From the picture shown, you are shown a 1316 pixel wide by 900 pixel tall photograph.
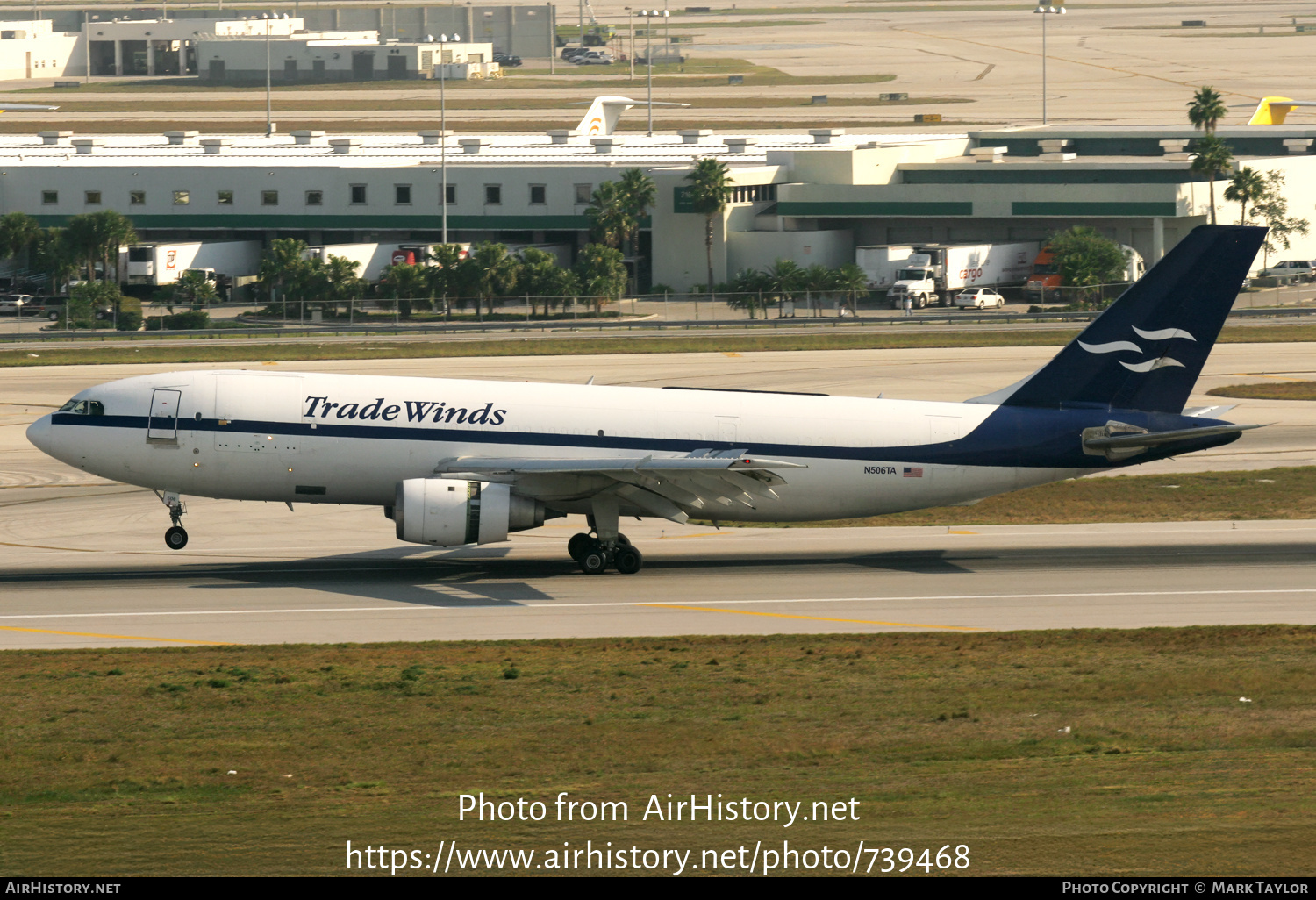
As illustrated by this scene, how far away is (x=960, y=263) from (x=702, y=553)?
287ft

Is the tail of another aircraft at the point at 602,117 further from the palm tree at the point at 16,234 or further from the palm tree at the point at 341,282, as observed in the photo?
the palm tree at the point at 16,234

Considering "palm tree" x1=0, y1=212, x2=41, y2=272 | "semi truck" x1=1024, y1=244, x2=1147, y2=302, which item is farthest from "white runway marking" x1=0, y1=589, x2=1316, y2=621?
"palm tree" x1=0, y1=212, x2=41, y2=272

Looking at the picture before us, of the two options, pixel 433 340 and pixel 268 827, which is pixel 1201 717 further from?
pixel 433 340

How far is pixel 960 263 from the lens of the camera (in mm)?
127938

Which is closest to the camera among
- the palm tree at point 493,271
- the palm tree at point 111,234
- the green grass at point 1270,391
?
the green grass at point 1270,391

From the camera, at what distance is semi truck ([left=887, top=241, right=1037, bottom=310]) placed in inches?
4909

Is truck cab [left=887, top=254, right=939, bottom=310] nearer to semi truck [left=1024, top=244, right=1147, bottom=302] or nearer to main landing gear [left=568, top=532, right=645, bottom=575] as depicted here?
semi truck [left=1024, top=244, right=1147, bottom=302]

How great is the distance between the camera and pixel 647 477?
4000cm

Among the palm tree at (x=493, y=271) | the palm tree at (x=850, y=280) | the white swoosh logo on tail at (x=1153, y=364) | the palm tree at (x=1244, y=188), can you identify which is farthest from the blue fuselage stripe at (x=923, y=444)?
the palm tree at (x=1244, y=188)

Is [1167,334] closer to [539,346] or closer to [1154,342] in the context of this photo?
[1154,342]

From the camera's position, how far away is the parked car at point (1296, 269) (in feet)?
442

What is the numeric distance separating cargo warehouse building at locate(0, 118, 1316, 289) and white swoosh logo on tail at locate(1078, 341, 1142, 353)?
92495 mm

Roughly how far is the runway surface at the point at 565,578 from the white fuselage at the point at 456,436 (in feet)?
7.57

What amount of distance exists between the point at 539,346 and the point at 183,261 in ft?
153
